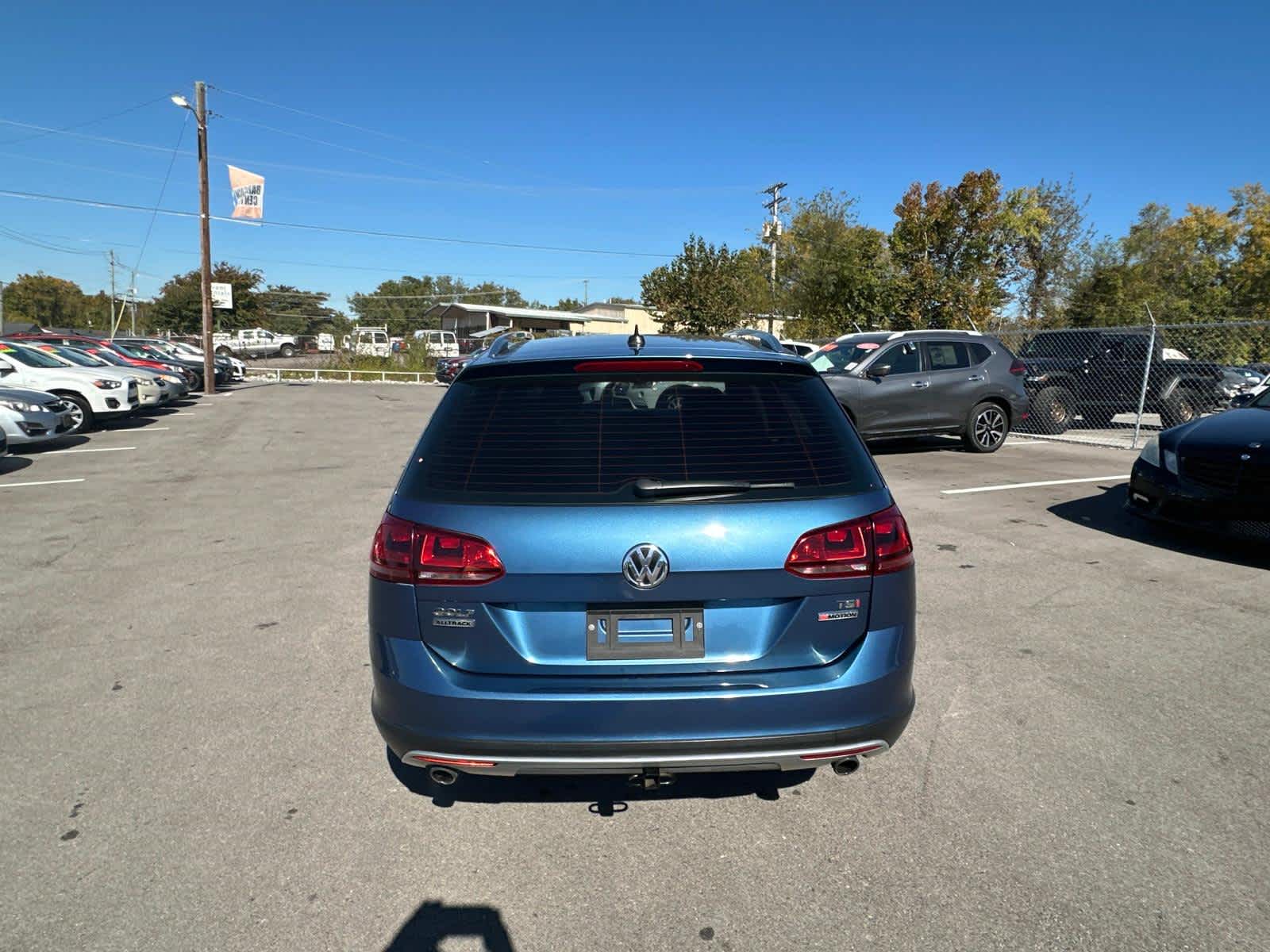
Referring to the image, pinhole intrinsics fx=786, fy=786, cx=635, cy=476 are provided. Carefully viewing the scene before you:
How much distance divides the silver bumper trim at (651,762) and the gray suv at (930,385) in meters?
9.63

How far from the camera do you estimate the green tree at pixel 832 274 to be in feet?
102

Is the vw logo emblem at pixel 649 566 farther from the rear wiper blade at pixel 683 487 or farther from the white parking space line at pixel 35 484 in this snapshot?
the white parking space line at pixel 35 484

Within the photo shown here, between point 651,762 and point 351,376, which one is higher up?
point 351,376

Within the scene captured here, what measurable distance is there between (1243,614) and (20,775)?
22.7 feet

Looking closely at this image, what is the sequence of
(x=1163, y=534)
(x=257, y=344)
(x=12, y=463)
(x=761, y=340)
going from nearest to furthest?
(x=761, y=340) → (x=1163, y=534) → (x=12, y=463) → (x=257, y=344)

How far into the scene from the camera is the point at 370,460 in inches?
488

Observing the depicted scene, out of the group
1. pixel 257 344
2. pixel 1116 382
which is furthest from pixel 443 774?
pixel 257 344

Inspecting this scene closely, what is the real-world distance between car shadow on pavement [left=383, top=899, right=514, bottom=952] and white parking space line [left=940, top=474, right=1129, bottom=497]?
7.98 meters

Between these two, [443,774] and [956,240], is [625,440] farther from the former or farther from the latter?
[956,240]

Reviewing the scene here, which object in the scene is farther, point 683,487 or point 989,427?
point 989,427

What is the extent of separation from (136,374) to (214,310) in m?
53.2

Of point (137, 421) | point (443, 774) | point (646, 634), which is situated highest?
point (646, 634)

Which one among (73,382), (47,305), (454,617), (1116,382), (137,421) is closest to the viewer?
(454,617)

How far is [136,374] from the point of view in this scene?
18.1 metres
